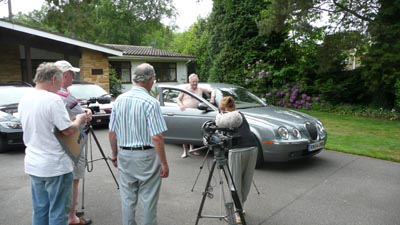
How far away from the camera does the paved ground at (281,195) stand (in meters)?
3.86

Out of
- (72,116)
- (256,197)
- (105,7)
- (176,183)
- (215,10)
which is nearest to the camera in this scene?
(72,116)

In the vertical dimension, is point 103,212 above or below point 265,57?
below

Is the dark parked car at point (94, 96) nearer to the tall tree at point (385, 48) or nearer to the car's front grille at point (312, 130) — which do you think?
the car's front grille at point (312, 130)

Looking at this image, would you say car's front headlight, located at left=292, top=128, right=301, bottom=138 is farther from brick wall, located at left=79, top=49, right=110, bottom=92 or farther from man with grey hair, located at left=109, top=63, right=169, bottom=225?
brick wall, located at left=79, top=49, right=110, bottom=92

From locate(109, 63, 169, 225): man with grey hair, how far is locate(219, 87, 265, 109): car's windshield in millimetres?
3873

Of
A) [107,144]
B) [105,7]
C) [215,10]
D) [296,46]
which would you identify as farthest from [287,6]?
[105,7]

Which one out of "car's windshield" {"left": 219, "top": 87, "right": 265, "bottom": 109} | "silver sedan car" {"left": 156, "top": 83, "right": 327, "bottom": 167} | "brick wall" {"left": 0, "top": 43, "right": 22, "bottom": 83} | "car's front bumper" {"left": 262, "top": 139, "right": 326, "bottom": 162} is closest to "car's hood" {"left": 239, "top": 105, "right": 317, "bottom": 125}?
"silver sedan car" {"left": 156, "top": 83, "right": 327, "bottom": 167}

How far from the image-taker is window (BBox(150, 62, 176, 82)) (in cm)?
2480

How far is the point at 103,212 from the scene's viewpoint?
404cm

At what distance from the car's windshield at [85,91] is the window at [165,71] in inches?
544

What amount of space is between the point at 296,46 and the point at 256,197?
13.5 m

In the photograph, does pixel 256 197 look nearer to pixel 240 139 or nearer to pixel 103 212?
pixel 240 139

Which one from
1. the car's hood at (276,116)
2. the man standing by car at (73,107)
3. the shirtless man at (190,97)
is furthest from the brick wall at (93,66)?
the man standing by car at (73,107)

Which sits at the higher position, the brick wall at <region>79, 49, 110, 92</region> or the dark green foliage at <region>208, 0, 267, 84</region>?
the dark green foliage at <region>208, 0, 267, 84</region>
